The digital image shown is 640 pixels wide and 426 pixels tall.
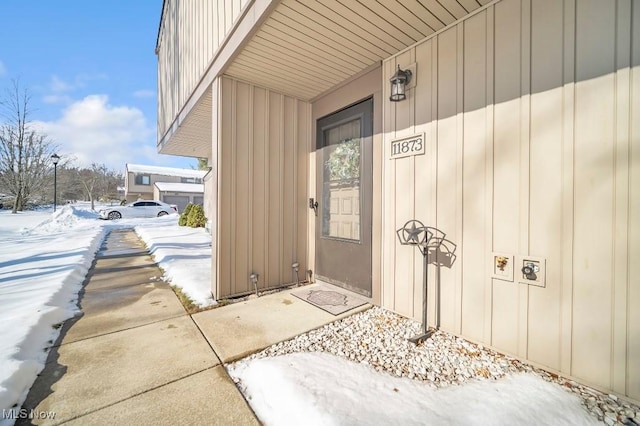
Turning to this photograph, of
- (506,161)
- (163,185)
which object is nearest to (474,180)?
(506,161)

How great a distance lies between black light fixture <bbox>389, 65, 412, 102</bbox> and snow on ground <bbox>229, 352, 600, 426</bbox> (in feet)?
7.91

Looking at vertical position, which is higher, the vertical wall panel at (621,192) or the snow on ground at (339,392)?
the vertical wall panel at (621,192)

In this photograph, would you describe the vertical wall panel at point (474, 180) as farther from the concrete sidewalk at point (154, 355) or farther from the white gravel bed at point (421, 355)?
the concrete sidewalk at point (154, 355)

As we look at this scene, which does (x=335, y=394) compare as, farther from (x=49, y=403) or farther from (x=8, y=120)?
(x=8, y=120)

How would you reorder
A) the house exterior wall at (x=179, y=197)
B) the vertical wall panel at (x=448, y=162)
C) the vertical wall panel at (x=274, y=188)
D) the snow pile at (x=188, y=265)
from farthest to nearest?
the house exterior wall at (x=179, y=197) → the vertical wall panel at (x=274, y=188) → the snow pile at (x=188, y=265) → the vertical wall panel at (x=448, y=162)

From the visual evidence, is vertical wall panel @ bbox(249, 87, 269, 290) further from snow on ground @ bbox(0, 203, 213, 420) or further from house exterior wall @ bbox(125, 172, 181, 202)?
house exterior wall @ bbox(125, 172, 181, 202)

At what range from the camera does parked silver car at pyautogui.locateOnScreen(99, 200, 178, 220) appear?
15808 millimetres

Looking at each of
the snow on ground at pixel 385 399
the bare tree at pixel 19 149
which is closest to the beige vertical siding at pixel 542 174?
the snow on ground at pixel 385 399

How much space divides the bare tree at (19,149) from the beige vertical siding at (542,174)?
2255cm

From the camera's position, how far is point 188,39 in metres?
4.31

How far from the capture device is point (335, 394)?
1489mm

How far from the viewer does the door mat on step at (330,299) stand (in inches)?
111

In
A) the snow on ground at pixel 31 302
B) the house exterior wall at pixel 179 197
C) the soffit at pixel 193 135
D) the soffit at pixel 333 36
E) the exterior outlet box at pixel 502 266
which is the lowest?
the snow on ground at pixel 31 302


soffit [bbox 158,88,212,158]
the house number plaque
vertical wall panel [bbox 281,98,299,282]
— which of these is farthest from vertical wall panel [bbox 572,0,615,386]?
soffit [bbox 158,88,212,158]
